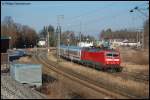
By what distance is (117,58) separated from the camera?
4903 cm

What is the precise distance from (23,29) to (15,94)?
141 meters

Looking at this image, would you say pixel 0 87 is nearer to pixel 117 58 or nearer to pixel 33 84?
pixel 33 84

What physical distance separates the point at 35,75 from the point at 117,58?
68.1 ft

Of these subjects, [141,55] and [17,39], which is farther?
[17,39]

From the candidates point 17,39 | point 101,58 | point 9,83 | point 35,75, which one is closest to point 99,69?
point 101,58

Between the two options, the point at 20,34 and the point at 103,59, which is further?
the point at 20,34

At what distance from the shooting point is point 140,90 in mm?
28281

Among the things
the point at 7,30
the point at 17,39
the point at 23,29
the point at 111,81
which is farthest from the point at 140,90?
the point at 23,29

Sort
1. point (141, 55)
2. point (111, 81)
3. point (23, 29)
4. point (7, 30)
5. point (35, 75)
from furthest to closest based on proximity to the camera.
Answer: point (23, 29) < point (7, 30) < point (141, 55) < point (111, 81) < point (35, 75)

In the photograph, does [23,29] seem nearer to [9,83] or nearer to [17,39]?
[17,39]

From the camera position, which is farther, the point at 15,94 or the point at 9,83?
the point at 9,83

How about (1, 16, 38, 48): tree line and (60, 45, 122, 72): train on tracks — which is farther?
(1, 16, 38, 48): tree line

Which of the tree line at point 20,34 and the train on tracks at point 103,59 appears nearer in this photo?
the train on tracks at point 103,59

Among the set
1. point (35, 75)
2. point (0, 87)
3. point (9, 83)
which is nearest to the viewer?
point (0, 87)
